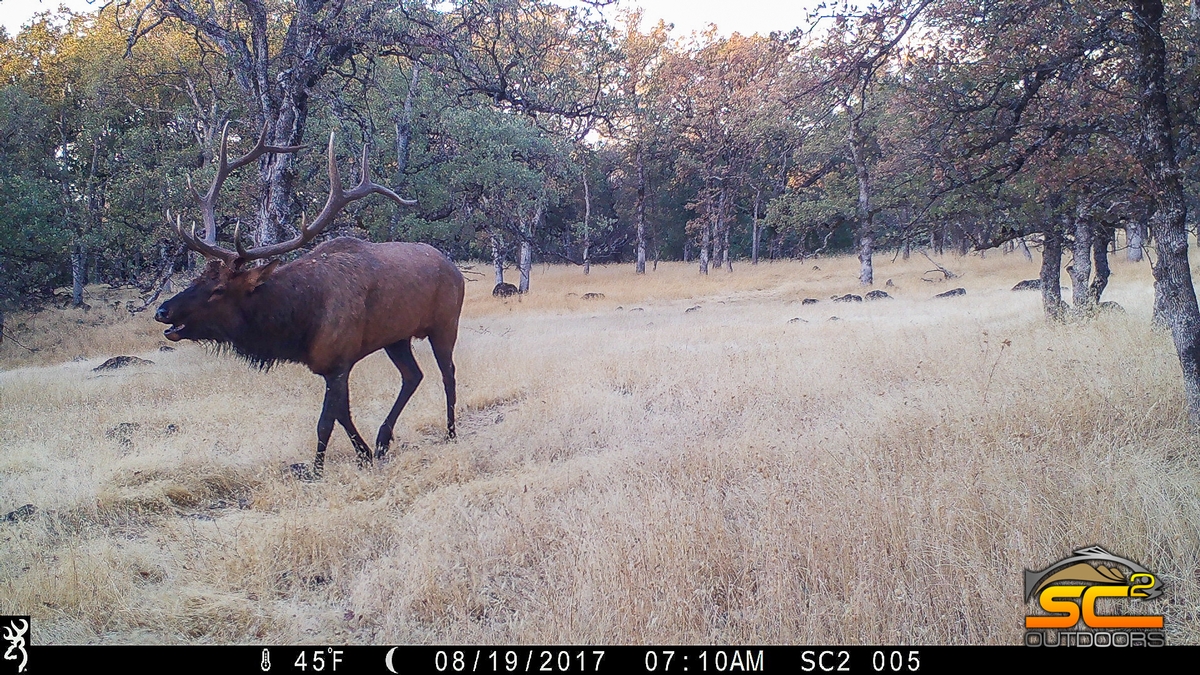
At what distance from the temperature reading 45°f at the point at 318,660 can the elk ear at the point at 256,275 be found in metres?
3.74

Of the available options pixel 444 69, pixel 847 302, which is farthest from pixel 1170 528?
pixel 847 302

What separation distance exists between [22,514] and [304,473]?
1859 mm

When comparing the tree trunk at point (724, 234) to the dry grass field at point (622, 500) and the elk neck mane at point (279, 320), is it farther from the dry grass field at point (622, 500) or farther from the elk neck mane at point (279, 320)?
the elk neck mane at point (279, 320)

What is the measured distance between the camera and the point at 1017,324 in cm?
1115

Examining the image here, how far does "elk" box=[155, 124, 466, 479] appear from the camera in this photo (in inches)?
219

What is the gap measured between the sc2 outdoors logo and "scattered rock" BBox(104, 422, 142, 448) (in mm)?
7568

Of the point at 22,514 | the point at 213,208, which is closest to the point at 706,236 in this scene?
the point at 213,208

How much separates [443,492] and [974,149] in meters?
5.12

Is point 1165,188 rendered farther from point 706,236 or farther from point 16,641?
point 706,236

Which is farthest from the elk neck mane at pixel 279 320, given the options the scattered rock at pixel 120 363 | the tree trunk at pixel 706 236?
the tree trunk at pixel 706 236

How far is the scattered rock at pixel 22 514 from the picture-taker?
4551 mm

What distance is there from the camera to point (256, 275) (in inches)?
221

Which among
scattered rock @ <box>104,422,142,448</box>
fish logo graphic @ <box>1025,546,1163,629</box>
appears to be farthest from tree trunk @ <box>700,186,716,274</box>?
fish logo graphic @ <box>1025,546,1163,629</box>
